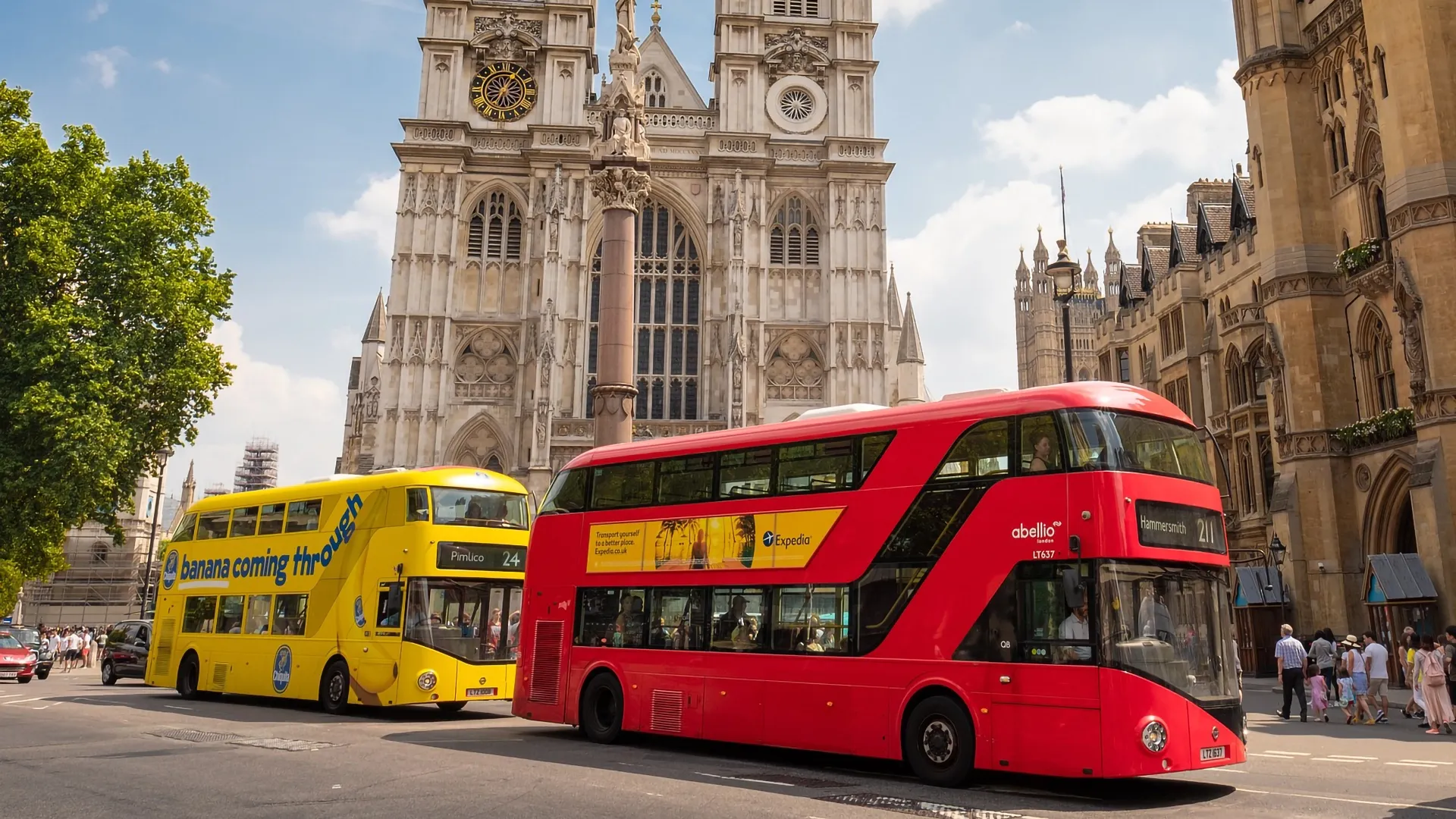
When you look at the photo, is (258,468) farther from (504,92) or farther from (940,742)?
(940,742)

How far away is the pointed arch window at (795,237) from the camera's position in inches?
1766

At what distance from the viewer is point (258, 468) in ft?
352

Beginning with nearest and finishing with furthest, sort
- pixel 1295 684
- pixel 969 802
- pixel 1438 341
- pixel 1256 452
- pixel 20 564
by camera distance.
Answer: pixel 969 802
pixel 1295 684
pixel 1438 341
pixel 20 564
pixel 1256 452

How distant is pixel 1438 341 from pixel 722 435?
54.5ft

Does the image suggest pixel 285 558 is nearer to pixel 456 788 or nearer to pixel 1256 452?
pixel 456 788

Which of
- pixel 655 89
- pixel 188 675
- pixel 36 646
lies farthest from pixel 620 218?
pixel 655 89

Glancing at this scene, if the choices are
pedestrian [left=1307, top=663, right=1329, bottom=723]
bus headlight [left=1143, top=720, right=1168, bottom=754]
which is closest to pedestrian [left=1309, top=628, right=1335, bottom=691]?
pedestrian [left=1307, top=663, right=1329, bottom=723]

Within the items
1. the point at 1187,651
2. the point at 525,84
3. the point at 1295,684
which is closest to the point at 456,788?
the point at 1187,651

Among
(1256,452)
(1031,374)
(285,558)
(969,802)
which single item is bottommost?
(969,802)

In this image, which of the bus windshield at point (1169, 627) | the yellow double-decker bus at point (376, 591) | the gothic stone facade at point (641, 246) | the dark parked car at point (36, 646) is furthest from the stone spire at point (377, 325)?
the bus windshield at point (1169, 627)

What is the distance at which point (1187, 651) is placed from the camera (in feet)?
29.3

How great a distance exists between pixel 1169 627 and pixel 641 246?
37541 millimetres

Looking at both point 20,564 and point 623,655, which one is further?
point 20,564

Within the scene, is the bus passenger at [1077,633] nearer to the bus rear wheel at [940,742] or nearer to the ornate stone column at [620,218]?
the bus rear wheel at [940,742]
